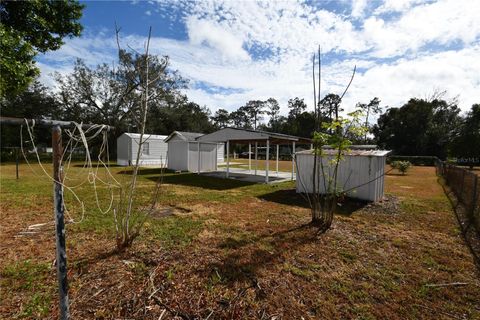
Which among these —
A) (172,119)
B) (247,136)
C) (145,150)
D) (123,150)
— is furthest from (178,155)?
(172,119)

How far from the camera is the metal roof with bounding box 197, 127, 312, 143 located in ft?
39.3

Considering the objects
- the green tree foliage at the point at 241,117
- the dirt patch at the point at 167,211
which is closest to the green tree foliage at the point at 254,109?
the green tree foliage at the point at 241,117

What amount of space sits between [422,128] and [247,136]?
35426 mm

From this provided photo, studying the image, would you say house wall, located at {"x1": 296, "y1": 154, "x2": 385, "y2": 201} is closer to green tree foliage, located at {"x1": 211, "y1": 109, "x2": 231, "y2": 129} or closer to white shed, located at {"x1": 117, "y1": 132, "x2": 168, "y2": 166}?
white shed, located at {"x1": 117, "y1": 132, "x2": 168, "y2": 166}

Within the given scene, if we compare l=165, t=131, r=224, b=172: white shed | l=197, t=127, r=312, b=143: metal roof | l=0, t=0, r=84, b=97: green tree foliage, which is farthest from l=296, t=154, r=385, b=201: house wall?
l=165, t=131, r=224, b=172: white shed

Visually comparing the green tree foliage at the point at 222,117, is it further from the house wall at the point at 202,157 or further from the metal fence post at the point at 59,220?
the metal fence post at the point at 59,220

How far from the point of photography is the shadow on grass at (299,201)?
7.16m

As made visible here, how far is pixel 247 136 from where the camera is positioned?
498 inches

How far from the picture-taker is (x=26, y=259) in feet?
11.8

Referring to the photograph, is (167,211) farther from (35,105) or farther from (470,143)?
(470,143)

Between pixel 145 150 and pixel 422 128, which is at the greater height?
pixel 422 128

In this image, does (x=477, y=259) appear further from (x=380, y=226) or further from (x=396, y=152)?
(x=396, y=152)

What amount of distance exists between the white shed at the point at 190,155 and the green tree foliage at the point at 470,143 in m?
29.4

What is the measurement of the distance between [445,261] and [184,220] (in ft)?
16.0
